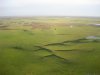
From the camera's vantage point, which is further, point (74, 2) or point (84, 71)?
point (74, 2)

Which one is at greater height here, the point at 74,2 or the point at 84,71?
the point at 74,2

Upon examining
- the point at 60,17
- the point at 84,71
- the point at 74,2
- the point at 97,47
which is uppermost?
the point at 74,2

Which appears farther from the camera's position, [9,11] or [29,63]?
[9,11]

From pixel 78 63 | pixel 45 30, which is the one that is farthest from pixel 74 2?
pixel 78 63

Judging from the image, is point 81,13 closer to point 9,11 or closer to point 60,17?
point 60,17

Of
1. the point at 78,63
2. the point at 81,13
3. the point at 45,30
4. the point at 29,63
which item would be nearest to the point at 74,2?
the point at 81,13

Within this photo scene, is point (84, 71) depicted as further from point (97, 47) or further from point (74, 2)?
point (74, 2)
